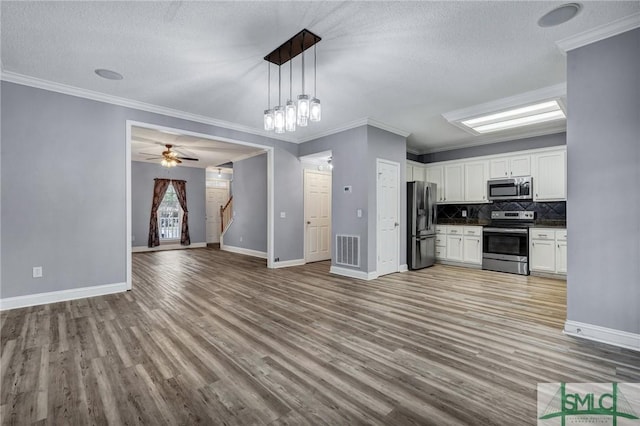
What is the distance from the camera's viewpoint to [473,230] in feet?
20.4

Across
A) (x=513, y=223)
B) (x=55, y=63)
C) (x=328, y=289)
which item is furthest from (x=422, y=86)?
(x=55, y=63)

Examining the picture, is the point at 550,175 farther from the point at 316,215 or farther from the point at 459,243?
the point at 316,215

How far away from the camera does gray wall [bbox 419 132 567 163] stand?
5.72 m

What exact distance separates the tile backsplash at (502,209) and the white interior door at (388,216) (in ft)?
7.13

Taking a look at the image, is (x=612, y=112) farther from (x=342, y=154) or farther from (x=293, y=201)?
(x=293, y=201)

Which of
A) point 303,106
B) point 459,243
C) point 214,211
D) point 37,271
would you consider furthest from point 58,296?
point 214,211

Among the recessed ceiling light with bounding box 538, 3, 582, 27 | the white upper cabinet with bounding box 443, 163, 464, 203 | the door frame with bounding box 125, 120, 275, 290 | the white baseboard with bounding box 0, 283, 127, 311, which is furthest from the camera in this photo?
the white upper cabinet with bounding box 443, 163, 464, 203

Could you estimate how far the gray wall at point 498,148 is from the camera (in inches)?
225

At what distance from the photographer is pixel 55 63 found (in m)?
3.29

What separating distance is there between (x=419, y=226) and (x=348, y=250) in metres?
1.75

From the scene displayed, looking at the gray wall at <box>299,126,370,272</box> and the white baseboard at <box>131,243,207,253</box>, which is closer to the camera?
the gray wall at <box>299,126,370,272</box>

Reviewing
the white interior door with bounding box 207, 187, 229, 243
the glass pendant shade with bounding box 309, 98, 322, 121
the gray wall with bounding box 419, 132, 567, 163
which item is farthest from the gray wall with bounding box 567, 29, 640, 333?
the white interior door with bounding box 207, 187, 229, 243

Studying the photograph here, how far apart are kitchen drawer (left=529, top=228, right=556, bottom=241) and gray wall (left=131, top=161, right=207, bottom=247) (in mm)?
9511

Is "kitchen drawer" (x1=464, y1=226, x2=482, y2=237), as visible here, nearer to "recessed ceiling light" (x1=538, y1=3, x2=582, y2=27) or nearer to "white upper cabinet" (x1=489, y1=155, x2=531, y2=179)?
"white upper cabinet" (x1=489, y1=155, x2=531, y2=179)
